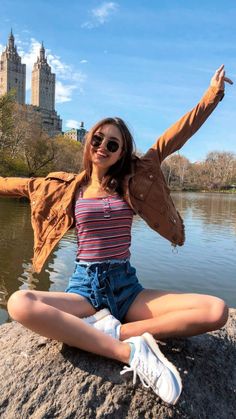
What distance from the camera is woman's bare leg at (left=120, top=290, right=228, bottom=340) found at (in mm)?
2688

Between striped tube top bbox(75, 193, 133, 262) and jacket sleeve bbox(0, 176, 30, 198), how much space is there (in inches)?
25.7

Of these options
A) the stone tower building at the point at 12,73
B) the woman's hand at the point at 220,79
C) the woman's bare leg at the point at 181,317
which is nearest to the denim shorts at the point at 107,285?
the woman's bare leg at the point at 181,317

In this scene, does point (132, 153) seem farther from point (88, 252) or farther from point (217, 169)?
point (217, 169)

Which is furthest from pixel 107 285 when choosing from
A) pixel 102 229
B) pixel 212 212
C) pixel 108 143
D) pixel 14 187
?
pixel 212 212

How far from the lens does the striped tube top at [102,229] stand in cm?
305

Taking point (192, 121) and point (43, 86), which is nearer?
point (192, 121)

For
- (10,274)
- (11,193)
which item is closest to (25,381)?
(11,193)

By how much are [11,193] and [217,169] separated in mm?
115126

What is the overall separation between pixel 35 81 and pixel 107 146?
505 ft

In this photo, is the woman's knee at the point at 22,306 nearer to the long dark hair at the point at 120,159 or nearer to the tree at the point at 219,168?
the long dark hair at the point at 120,159

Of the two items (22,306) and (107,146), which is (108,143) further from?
(22,306)

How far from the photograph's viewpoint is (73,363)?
2.58 metres

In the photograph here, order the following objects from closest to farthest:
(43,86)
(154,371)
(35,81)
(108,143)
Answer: (154,371) < (108,143) < (43,86) < (35,81)

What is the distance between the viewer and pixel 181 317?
2.72m
